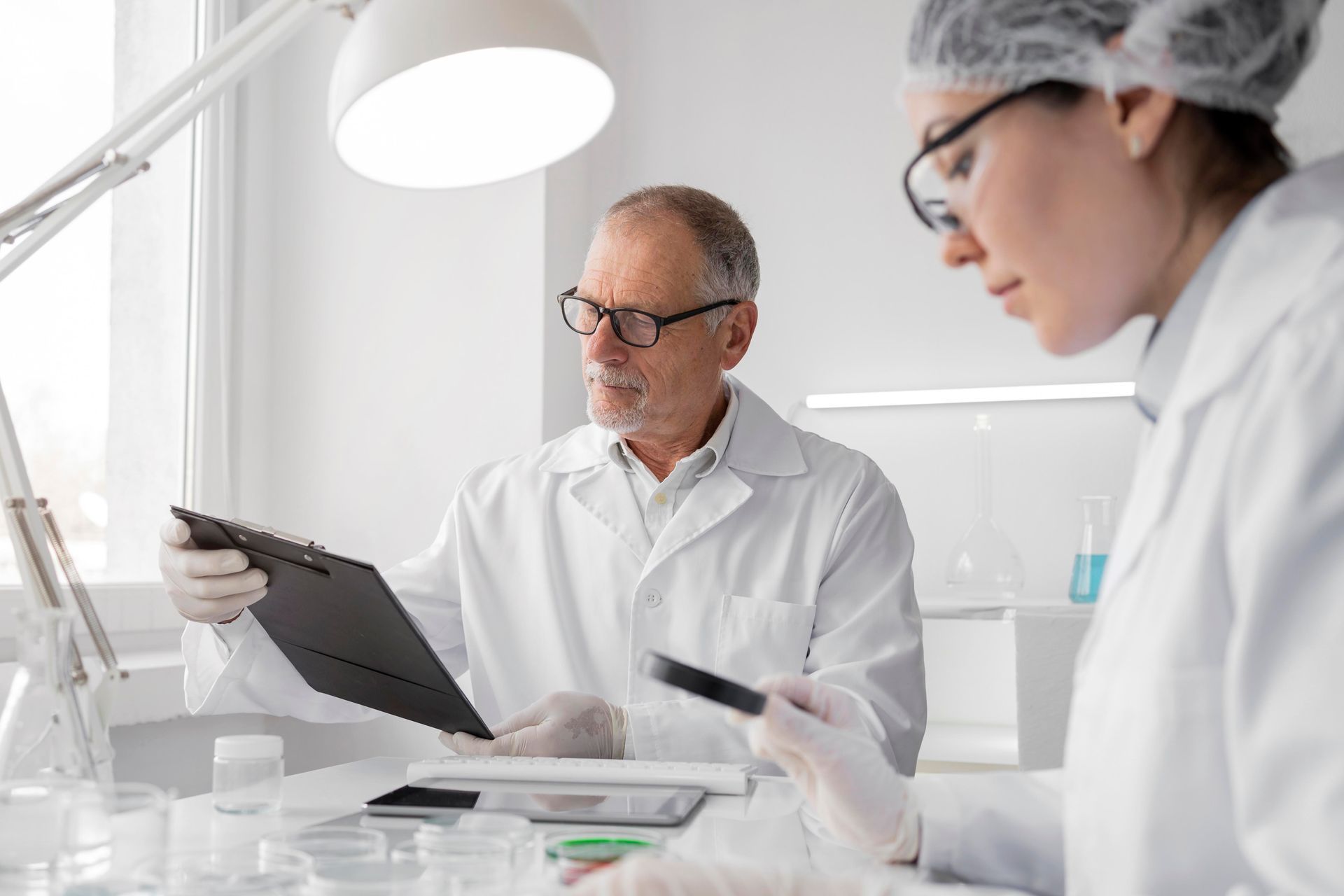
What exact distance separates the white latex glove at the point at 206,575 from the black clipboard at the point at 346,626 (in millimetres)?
12

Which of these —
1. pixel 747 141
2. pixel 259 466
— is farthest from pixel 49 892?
pixel 747 141

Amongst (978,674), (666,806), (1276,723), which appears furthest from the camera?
(978,674)

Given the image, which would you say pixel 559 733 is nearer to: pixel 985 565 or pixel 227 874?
pixel 227 874

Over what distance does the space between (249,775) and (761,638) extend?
31.9 inches

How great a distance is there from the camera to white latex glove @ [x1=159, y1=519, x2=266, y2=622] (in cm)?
130

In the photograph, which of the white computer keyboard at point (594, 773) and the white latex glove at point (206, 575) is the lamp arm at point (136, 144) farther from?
the white computer keyboard at point (594, 773)

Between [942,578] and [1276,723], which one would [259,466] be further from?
[1276,723]

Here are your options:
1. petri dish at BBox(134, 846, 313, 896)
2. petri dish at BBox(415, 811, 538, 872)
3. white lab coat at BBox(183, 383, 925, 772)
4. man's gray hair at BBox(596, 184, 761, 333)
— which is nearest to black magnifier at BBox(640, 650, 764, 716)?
petri dish at BBox(415, 811, 538, 872)

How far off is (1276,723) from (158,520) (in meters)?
2.27

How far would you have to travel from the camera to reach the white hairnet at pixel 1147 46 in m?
0.74

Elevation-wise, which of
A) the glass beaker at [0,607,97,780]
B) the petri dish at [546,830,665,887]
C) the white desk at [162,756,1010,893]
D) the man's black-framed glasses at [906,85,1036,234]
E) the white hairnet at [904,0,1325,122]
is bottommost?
the white desk at [162,756,1010,893]

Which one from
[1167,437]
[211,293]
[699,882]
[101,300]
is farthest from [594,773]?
[211,293]

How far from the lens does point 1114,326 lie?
0.80 m

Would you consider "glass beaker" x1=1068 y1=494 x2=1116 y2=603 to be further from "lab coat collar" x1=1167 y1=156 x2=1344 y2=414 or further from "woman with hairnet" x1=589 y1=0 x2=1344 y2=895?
"lab coat collar" x1=1167 y1=156 x2=1344 y2=414
